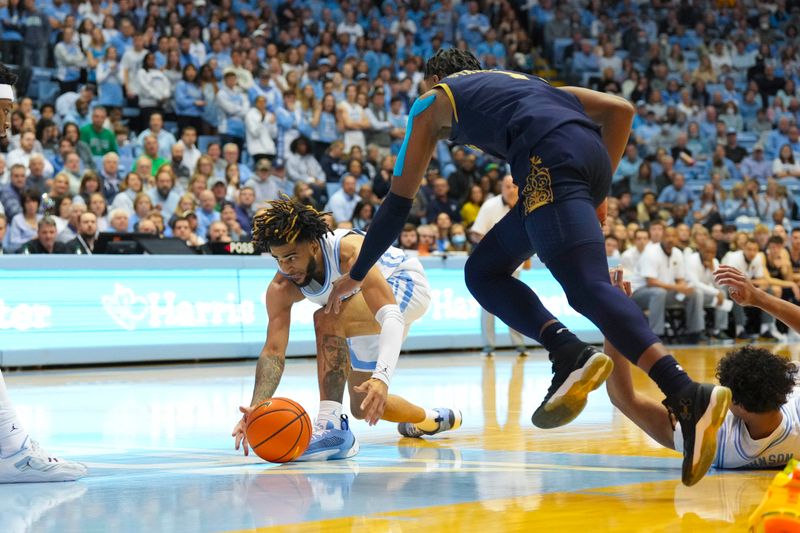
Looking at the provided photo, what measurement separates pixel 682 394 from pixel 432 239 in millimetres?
11776

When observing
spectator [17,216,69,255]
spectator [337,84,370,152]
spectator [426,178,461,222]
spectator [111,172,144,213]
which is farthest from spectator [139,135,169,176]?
spectator [426,178,461,222]

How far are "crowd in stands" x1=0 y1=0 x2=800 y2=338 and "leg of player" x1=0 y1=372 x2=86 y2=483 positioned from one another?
647cm

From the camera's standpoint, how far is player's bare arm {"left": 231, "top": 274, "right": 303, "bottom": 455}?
5488mm

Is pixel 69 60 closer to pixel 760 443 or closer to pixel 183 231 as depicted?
pixel 183 231

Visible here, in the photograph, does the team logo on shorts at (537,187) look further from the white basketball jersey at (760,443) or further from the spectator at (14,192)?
the spectator at (14,192)

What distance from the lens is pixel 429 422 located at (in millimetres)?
6250

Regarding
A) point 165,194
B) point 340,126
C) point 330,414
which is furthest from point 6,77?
point 340,126

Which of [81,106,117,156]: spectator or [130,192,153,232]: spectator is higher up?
[81,106,117,156]: spectator

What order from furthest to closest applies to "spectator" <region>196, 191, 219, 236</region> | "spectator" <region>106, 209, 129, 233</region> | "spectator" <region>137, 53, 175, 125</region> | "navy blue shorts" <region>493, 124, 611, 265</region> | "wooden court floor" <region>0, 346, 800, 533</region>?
"spectator" <region>137, 53, 175, 125</region> < "spectator" <region>196, 191, 219, 236</region> < "spectator" <region>106, 209, 129, 233</region> < "navy blue shorts" <region>493, 124, 611, 265</region> < "wooden court floor" <region>0, 346, 800, 533</region>

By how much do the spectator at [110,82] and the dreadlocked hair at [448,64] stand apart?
12201mm

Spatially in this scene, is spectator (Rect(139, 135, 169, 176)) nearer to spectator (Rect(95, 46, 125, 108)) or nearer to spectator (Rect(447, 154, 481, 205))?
spectator (Rect(95, 46, 125, 108))

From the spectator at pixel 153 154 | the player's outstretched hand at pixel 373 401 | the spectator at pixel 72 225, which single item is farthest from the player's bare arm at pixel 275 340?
the spectator at pixel 153 154

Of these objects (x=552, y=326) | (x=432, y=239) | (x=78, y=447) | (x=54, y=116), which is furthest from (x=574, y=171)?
(x=54, y=116)

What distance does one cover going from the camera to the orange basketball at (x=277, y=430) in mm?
5062
